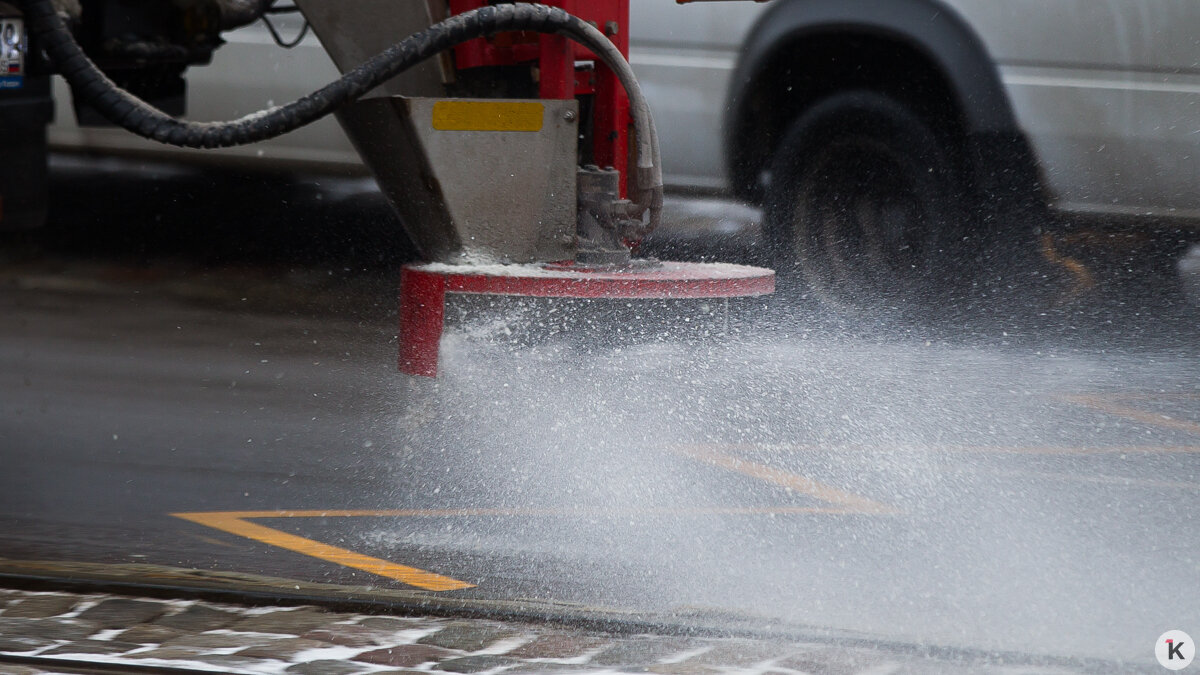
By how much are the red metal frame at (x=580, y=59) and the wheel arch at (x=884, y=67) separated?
5.56 ft

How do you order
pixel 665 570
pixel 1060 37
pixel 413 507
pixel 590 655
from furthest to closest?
pixel 1060 37, pixel 413 507, pixel 665 570, pixel 590 655

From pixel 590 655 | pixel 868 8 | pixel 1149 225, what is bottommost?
pixel 590 655

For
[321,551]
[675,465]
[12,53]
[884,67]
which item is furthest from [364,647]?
[884,67]

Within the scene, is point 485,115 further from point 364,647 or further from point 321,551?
point 364,647

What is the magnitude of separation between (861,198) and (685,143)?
2.54ft

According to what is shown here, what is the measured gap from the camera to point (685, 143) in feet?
20.0

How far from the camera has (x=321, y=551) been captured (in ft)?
11.6

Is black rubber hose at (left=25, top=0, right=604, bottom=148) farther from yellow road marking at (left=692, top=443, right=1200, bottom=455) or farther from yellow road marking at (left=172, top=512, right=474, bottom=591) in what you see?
yellow road marking at (left=692, top=443, right=1200, bottom=455)

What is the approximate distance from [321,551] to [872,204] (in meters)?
3.20

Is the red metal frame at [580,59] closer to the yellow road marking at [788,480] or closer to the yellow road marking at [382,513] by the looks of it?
the yellow road marking at [788,480]

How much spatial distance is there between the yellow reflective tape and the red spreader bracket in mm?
388

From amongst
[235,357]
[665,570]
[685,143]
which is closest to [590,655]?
[665,570]

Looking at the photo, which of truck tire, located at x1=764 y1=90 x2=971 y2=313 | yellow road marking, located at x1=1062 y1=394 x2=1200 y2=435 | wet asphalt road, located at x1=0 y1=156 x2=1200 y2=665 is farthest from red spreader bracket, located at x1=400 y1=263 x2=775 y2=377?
truck tire, located at x1=764 y1=90 x2=971 y2=313

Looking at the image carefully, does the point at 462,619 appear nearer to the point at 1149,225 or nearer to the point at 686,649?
the point at 686,649
